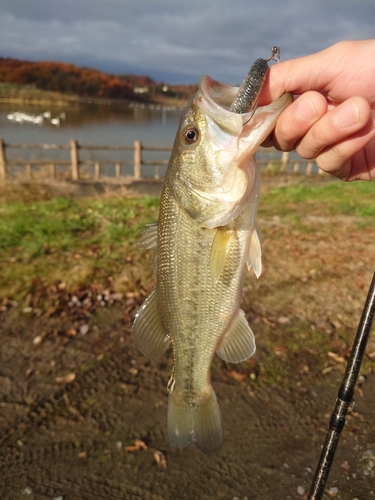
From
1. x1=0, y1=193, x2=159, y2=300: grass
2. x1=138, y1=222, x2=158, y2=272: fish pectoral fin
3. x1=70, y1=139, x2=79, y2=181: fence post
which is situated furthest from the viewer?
x1=70, y1=139, x2=79, y2=181: fence post

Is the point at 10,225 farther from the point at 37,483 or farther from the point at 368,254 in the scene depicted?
the point at 368,254

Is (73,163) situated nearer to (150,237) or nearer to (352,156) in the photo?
(150,237)

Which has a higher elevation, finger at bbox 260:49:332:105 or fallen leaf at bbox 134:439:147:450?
finger at bbox 260:49:332:105

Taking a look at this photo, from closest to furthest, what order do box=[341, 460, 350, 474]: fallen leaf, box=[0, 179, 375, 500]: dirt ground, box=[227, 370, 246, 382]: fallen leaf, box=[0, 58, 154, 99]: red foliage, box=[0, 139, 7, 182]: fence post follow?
box=[0, 179, 375, 500]: dirt ground < box=[341, 460, 350, 474]: fallen leaf < box=[227, 370, 246, 382]: fallen leaf < box=[0, 139, 7, 182]: fence post < box=[0, 58, 154, 99]: red foliage

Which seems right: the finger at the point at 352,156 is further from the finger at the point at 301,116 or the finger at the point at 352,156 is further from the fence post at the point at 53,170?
the fence post at the point at 53,170

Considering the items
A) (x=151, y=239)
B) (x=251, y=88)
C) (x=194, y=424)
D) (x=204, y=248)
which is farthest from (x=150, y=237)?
(x=194, y=424)

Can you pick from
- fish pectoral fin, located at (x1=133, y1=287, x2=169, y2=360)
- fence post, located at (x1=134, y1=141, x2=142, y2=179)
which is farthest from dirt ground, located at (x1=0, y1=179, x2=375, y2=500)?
fence post, located at (x1=134, y1=141, x2=142, y2=179)

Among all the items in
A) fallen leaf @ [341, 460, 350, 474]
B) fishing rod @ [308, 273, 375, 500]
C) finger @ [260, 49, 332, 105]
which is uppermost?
finger @ [260, 49, 332, 105]

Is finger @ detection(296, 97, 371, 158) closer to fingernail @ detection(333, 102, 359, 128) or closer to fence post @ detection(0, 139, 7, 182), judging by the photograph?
fingernail @ detection(333, 102, 359, 128)
